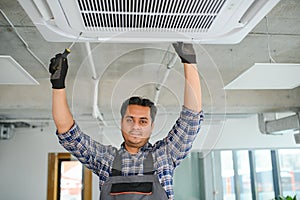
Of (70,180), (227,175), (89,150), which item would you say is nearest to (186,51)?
(89,150)

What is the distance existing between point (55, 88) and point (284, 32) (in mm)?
2074

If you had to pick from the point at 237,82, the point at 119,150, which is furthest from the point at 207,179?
the point at 119,150

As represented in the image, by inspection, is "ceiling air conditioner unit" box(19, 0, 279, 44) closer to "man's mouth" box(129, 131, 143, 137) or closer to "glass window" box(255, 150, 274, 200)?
"man's mouth" box(129, 131, 143, 137)

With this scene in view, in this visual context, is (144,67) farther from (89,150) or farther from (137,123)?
(89,150)

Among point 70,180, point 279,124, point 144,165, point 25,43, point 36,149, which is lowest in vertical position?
point 70,180

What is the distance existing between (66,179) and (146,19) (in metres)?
6.20

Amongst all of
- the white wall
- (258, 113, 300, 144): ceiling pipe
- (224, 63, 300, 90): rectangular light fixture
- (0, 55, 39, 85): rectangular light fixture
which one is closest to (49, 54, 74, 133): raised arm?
(0, 55, 39, 85): rectangular light fixture

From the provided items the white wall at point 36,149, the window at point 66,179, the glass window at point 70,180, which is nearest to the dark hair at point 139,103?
the white wall at point 36,149

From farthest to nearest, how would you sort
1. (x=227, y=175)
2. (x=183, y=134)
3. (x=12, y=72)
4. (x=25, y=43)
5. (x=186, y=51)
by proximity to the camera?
(x=227, y=175) → (x=25, y=43) → (x=12, y=72) → (x=183, y=134) → (x=186, y=51)

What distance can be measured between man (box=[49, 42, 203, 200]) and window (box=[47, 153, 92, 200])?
4788 millimetres

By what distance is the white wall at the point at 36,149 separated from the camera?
563cm

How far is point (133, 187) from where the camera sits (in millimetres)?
1028

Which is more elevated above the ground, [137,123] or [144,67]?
[144,67]

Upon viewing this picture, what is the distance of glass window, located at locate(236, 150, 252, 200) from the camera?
592 cm
